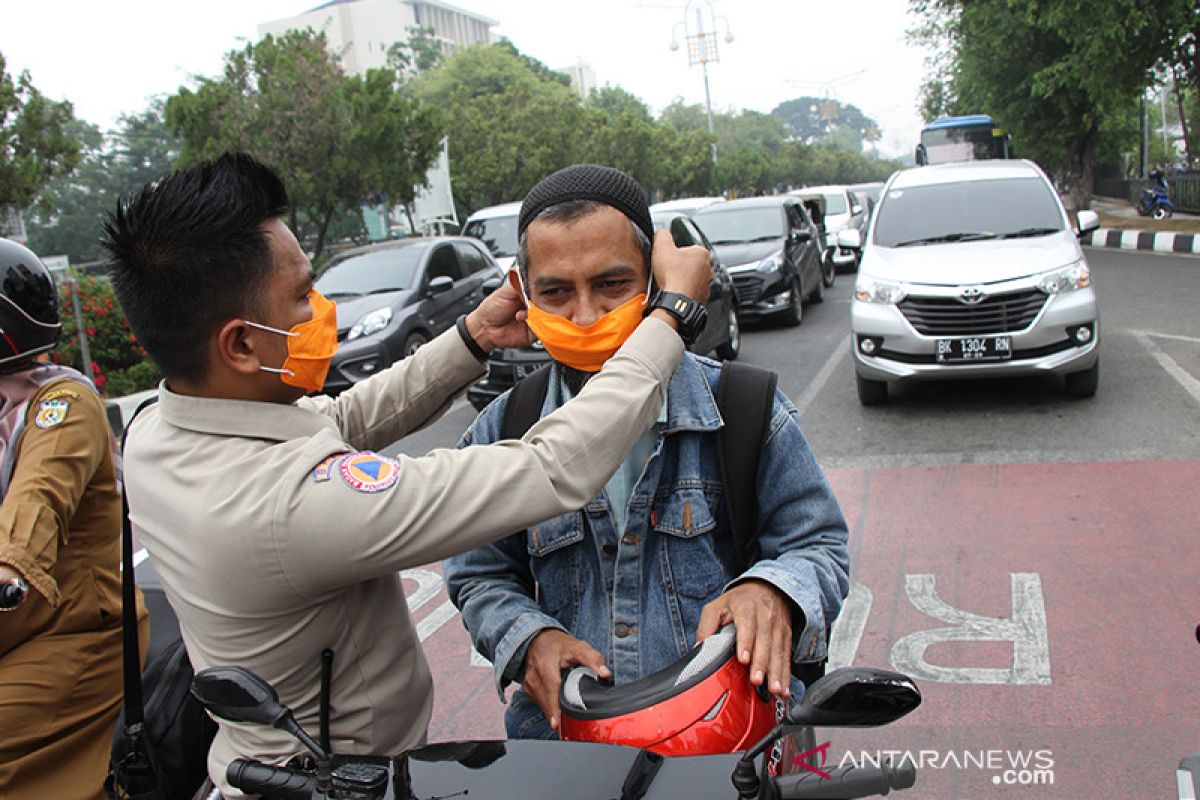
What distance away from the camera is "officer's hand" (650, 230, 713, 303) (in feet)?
5.69

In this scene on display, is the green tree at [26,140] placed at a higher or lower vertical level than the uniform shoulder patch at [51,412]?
higher

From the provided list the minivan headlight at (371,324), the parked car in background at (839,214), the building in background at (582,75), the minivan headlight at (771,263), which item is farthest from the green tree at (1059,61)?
the building in background at (582,75)

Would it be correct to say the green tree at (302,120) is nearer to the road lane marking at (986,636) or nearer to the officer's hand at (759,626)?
the road lane marking at (986,636)

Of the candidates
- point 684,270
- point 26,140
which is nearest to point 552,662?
point 684,270

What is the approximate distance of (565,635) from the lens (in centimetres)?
177

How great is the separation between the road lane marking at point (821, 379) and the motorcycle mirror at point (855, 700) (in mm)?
6483

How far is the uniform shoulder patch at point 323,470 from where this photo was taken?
1499 mm


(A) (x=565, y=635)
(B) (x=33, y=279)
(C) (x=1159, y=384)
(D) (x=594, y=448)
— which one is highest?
(B) (x=33, y=279)

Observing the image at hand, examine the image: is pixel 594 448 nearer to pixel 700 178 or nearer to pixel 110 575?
pixel 110 575

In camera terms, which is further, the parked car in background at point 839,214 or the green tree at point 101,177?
the green tree at point 101,177

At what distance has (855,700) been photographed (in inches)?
49.6

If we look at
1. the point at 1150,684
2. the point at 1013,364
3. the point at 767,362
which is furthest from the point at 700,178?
the point at 1150,684

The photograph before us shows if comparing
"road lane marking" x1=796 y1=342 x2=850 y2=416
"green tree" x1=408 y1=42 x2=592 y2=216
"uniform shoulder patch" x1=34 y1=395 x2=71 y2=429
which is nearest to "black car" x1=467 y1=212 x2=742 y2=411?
"road lane marking" x1=796 y1=342 x2=850 y2=416

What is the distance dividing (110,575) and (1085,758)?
2874mm
